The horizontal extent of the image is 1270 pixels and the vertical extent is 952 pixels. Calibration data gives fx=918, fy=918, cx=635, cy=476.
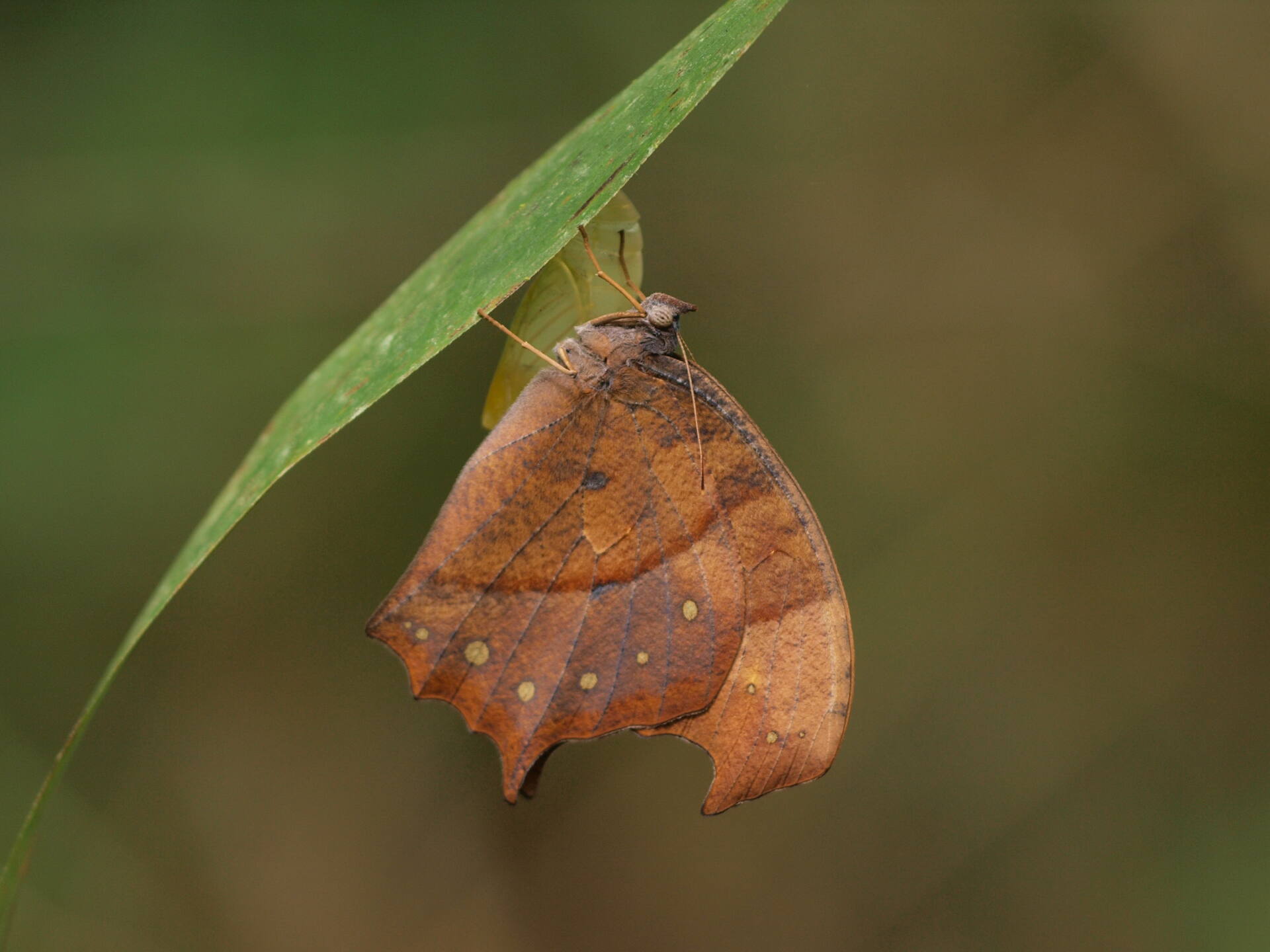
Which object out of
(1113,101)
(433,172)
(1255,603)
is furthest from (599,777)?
(1113,101)

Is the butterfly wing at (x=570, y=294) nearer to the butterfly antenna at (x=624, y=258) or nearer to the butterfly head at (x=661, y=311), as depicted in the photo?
the butterfly antenna at (x=624, y=258)

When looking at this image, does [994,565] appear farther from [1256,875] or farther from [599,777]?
[599,777]

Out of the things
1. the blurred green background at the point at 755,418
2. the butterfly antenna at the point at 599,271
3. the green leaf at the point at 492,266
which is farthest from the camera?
the blurred green background at the point at 755,418

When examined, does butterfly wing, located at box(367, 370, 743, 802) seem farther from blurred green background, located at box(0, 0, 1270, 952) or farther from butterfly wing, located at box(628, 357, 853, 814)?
blurred green background, located at box(0, 0, 1270, 952)

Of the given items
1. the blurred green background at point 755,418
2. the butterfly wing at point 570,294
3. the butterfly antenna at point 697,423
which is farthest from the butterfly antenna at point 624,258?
the blurred green background at point 755,418

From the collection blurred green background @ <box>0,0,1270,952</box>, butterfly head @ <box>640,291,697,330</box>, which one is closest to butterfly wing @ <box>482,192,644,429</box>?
butterfly head @ <box>640,291,697,330</box>

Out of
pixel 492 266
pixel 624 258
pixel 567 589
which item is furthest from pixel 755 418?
pixel 492 266

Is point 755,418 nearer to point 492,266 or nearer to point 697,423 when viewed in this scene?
point 697,423
